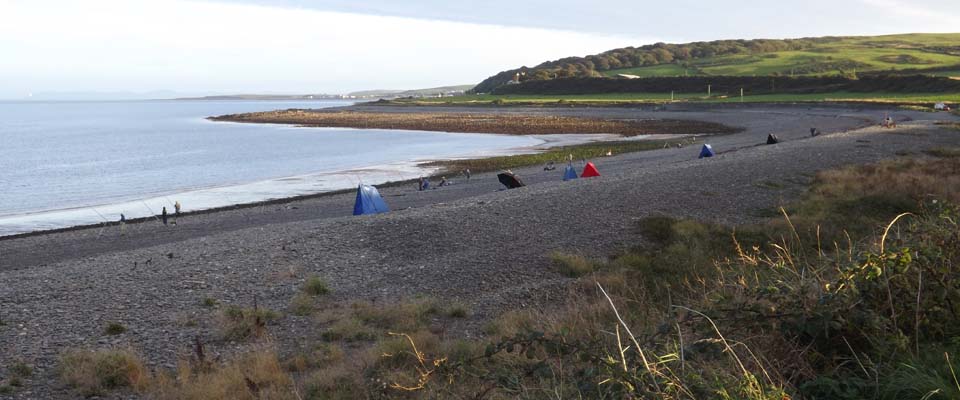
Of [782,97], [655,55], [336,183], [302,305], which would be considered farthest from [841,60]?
[302,305]

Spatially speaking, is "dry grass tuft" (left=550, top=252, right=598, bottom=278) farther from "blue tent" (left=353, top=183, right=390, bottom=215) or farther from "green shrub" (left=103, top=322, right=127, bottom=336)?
"blue tent" (left=353, top=183, right=390, bottom=215)

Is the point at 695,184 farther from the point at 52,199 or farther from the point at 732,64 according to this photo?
the point at 732,64

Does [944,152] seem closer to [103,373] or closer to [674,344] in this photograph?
[674,344]

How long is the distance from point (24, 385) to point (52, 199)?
2798cm

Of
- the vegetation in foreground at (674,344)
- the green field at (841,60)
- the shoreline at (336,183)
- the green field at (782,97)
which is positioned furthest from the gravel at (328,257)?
the green field at (841,60)

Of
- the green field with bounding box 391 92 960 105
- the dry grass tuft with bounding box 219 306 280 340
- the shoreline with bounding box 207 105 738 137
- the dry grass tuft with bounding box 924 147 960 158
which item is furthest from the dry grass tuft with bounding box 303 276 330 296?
the green field with bounding box 391 92 960 105

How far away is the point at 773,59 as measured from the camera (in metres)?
137

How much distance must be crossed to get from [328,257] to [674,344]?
9.88 meters

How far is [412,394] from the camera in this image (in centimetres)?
614

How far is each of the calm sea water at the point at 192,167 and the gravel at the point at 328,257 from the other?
20.7ft

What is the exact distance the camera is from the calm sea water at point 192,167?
29.8m

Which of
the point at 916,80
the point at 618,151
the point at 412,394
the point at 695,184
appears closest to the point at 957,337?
the point at 412,394

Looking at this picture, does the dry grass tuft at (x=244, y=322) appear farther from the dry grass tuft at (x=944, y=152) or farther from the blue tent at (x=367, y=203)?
the dry grass tuft at (x=944, y=152)

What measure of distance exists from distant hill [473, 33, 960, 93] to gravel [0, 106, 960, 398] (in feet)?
287
